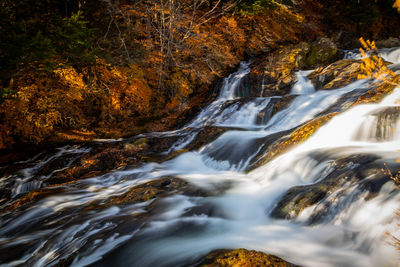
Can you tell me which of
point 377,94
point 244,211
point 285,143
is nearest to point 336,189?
point 244,211

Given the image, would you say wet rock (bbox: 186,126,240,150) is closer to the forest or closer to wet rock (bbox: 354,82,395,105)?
the forest

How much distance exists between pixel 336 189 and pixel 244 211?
1.40m

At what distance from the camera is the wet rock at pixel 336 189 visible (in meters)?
2.86

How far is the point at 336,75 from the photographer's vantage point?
31.6 ft

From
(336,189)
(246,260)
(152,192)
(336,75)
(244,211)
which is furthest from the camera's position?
(336,75)

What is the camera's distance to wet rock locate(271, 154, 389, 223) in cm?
→ 286

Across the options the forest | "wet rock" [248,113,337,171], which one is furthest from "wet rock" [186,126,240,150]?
the forest

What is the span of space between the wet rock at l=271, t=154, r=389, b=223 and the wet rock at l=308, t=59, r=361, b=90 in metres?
6.54

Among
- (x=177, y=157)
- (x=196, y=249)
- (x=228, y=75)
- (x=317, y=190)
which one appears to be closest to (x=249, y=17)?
(x=228, y=75)

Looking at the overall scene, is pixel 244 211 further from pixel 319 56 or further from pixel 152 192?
pixel 319 56

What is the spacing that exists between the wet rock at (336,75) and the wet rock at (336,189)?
654 cm

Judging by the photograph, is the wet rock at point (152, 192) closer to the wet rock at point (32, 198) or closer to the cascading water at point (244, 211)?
the cascading water at point (244, 211)

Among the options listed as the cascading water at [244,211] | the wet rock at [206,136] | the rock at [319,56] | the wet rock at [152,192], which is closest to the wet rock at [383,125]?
the cascading water at [244,211]

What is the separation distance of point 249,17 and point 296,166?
1438cm
